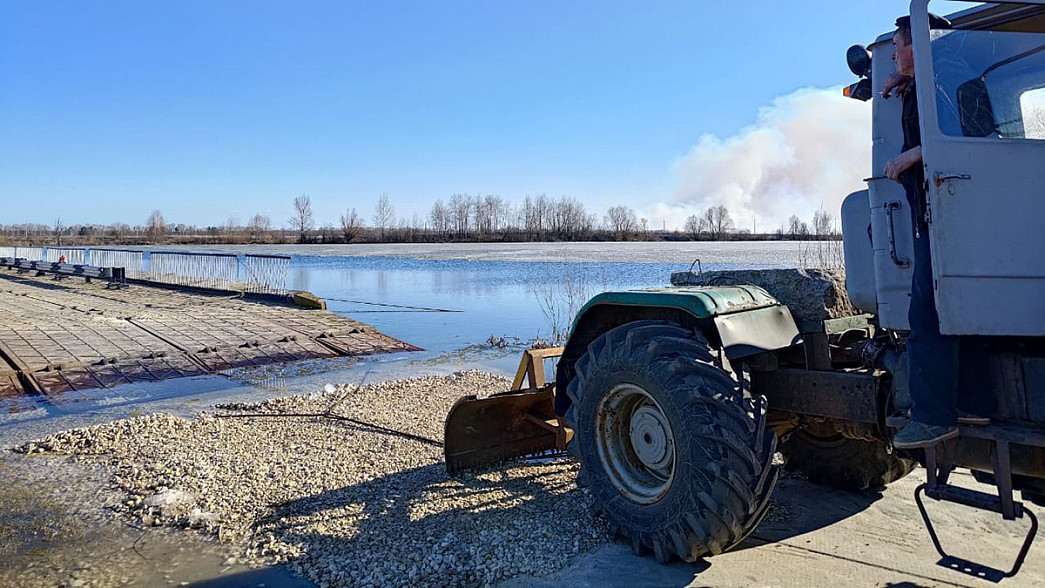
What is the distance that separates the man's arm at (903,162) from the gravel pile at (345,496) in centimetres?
247

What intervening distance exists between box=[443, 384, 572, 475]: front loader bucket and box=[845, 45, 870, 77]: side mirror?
299cm

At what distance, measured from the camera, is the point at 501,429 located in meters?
5.38

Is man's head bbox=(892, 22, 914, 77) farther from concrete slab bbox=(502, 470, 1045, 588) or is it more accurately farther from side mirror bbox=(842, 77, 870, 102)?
concrete slab bbox=(502, 470, 1045, 588)

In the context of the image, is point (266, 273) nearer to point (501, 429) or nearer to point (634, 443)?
point (501, 429)

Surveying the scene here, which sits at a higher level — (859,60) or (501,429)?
(859,60)

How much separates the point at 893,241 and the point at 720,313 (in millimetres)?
861

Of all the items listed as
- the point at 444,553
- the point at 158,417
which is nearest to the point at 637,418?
the point at 444,553

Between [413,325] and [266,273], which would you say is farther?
[266,273]

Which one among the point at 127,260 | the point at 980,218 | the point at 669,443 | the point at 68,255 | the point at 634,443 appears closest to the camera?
the point at 980,218

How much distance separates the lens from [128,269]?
28641mm

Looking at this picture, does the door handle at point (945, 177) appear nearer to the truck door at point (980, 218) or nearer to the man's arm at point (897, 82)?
the truck door at point (980, 218)

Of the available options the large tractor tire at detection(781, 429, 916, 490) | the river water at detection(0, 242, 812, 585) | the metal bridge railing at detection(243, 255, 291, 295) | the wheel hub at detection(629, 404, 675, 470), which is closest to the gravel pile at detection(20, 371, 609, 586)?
the river water at detection(0, 242, 812, 585)

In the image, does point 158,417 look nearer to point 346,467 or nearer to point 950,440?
point 346,467

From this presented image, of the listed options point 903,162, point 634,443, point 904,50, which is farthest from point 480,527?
point 904,50
